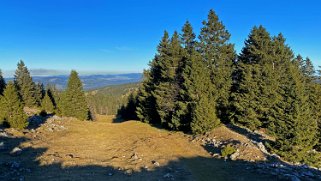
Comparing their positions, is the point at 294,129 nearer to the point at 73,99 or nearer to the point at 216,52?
the point at 216,52

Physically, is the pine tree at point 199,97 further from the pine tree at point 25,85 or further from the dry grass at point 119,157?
the pine tree at point 25,85

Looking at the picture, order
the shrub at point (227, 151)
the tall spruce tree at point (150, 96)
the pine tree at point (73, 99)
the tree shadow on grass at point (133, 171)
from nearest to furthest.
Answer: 1. the tree shadow on grass at point (133, 171)
2. the shrub at point (227, 151)
3. the tall spruce tree at point (150, 96)
4. the pine tree at point (73, 99)

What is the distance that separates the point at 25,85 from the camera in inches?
3142

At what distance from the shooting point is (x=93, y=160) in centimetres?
2614

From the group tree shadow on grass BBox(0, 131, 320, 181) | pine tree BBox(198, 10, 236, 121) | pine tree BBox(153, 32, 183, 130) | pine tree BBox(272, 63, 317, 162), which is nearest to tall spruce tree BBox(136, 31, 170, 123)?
pine tree BBox(153, 32, 183, 130)

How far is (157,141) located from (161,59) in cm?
1815

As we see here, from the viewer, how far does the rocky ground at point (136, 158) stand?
2123 centimetres

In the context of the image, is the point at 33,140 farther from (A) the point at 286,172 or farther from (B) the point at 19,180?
(A) the point at 286,172

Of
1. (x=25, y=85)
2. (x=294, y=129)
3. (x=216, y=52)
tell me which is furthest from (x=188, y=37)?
(x=25, y=85)

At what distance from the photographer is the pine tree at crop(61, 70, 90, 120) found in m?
66.5

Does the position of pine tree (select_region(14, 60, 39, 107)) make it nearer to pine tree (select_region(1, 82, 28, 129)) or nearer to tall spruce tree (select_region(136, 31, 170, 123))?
tall spruce tree (select_region(136, 31, 170, 123))

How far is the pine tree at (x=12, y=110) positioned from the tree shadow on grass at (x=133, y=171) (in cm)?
1092

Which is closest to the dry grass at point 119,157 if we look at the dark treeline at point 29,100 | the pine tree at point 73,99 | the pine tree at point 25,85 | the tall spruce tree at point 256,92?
the dark treeline at point 29,100

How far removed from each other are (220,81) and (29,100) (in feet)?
186
